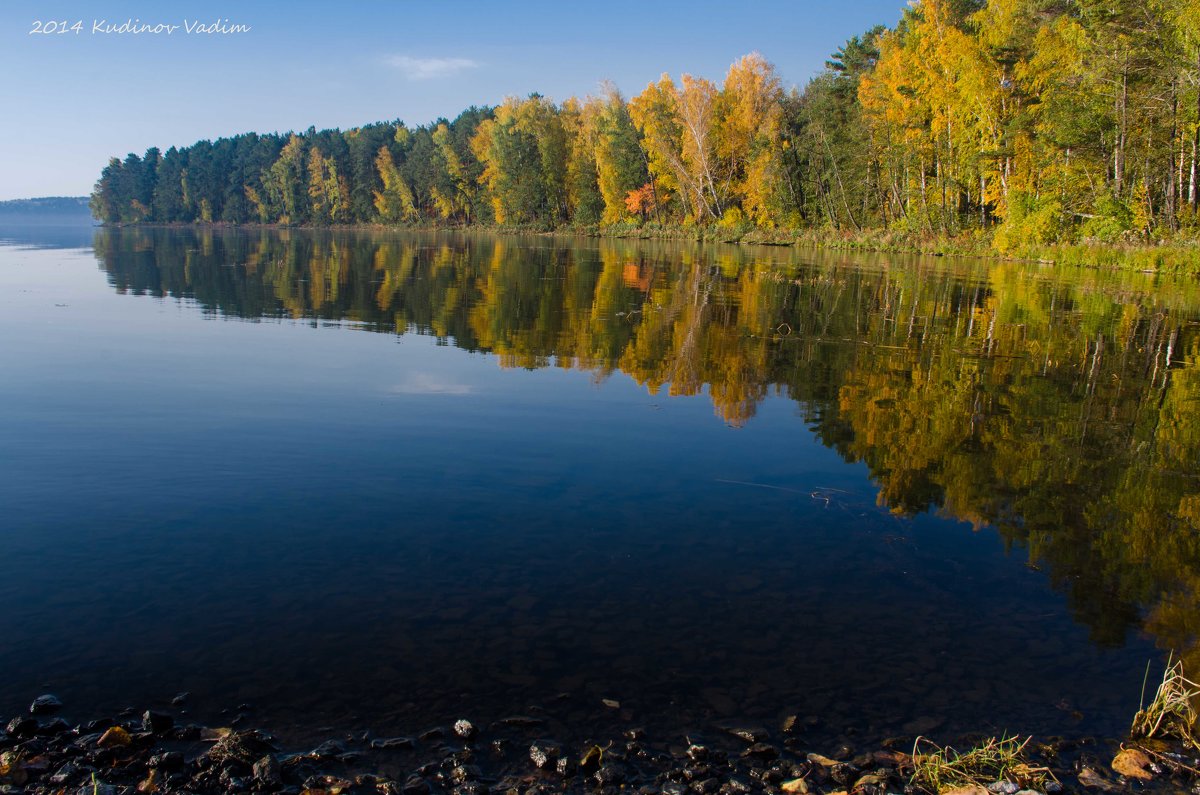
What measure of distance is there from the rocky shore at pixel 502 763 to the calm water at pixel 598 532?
0.17 meters

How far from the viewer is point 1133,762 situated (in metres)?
3.88

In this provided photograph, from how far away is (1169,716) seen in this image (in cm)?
423

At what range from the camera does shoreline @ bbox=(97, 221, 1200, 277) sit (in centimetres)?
3303

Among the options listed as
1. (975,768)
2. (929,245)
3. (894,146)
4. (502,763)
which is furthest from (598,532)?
(894,146)

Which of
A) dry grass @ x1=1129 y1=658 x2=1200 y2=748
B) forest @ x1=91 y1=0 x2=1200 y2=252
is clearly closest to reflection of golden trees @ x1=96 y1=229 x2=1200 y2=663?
dry grass @ x1=1129 y1=658 x2=1200 y2=748

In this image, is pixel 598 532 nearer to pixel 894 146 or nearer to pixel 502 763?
pixel 502 763

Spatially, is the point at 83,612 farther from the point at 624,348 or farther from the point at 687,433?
the point at 624,348

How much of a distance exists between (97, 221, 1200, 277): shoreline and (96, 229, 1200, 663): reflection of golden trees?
2.51 metres

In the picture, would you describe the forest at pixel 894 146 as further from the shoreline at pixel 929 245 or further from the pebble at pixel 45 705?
the pebble at pixel 45 705

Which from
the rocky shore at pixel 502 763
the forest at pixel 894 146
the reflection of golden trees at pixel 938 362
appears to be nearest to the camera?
the rocky shore at pixel 502 763

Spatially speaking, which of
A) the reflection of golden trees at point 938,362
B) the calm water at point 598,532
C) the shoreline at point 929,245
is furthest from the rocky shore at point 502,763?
the shoreline at point 929,245

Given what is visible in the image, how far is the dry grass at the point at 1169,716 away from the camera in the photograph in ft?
13.3

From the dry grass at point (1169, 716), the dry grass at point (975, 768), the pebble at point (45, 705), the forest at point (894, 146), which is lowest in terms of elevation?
the pebble at point (45, 705)

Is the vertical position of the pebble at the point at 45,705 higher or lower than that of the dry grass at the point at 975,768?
lower
